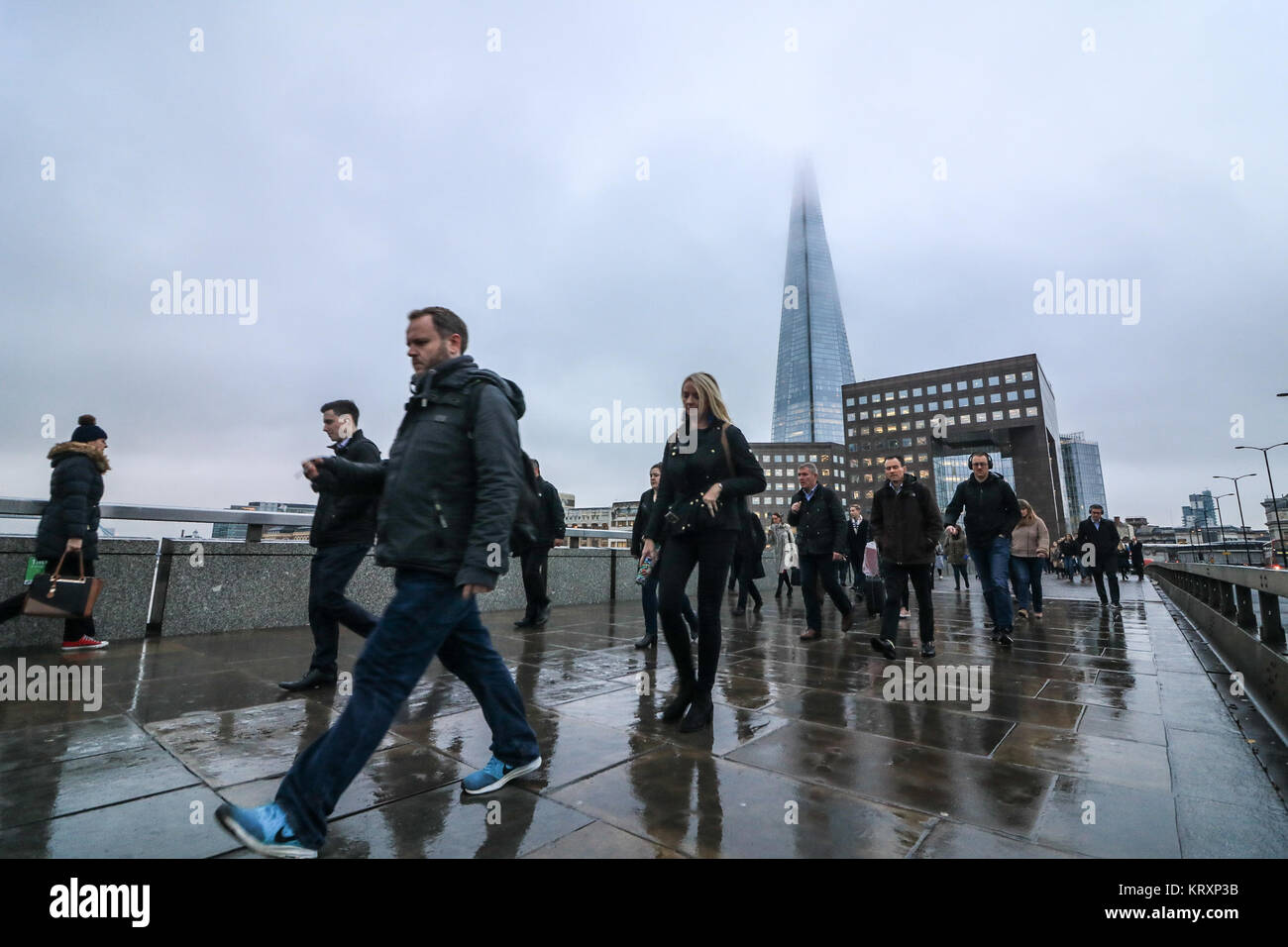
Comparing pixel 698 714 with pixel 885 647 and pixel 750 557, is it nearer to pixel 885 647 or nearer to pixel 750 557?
pixel 885 647

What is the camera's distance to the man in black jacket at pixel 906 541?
5.75m

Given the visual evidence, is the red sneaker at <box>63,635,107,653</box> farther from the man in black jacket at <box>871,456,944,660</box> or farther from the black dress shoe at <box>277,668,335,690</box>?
the man in black jacket at <box>871,456,944,660</box>

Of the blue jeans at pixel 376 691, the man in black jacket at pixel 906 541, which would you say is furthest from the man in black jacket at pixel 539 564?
the blue jeans at pixel 376 691

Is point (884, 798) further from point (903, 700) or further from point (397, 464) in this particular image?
point (397, 464)

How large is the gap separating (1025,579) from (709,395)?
730 centimetres

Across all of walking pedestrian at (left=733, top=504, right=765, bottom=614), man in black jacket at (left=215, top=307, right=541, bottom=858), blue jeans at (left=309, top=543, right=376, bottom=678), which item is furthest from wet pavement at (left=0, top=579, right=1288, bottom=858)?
walking pedestrian at (left=733, top=504, right=765, bottom=614)

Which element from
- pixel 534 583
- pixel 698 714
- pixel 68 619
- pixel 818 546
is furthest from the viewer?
pixel 534 583

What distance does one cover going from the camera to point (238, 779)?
98.7 inches

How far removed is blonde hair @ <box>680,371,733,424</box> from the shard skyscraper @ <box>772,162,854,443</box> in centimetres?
17689

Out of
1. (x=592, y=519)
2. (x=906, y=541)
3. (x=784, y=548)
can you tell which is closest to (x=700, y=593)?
(x=906, y=541)

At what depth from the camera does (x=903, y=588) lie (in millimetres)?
6152

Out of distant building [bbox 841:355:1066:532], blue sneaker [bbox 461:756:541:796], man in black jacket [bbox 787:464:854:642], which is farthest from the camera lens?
distant building [bbox 841:355:1066:532]

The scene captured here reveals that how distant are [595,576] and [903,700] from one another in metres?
7.47

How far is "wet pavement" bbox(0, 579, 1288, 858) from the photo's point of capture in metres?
2.01
